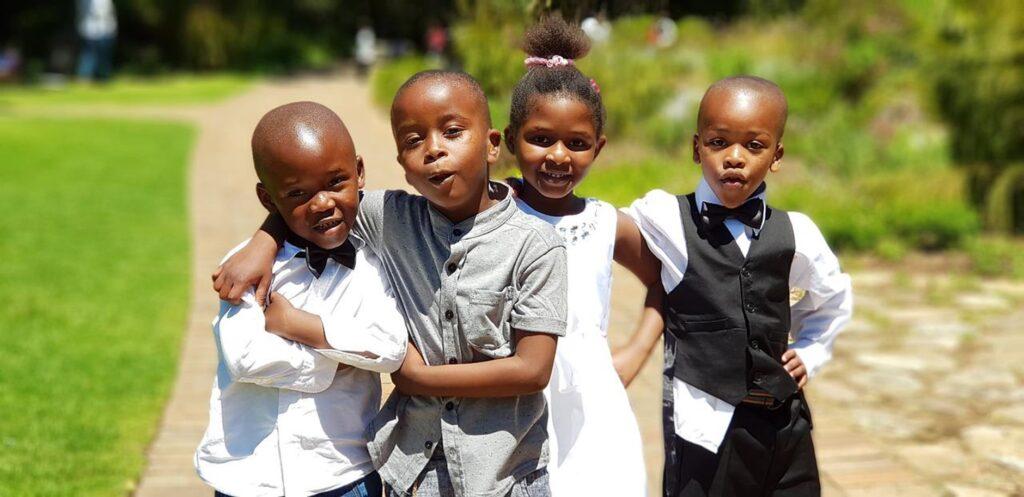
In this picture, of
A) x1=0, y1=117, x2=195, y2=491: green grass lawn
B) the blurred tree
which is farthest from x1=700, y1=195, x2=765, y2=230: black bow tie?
the blurred tree

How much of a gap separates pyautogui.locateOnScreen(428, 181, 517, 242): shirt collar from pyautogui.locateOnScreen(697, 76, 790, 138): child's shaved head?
0.54 m

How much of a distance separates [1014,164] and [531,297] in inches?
281

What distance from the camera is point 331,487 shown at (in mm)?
2066

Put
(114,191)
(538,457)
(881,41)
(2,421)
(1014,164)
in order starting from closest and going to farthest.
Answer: (538,457) < (2,421) < (1014,164) < (114,191) < (881,41)

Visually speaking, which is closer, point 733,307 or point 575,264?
point 575,264

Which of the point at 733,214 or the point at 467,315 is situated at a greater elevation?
the point at 733,214

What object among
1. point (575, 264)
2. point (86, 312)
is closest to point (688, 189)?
point (86, 312)

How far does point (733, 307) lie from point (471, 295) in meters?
0.68

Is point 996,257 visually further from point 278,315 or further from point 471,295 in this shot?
point 278,315

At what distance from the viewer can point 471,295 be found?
6.53 ft

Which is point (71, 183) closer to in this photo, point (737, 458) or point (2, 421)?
point (2, 421)

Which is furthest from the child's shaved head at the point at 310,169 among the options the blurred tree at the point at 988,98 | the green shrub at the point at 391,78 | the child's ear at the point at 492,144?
the green shrub at the point at 391,78

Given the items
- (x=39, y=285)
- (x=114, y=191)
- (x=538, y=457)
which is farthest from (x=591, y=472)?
(x=114, y=191)

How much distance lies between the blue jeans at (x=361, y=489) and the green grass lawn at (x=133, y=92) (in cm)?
1566
